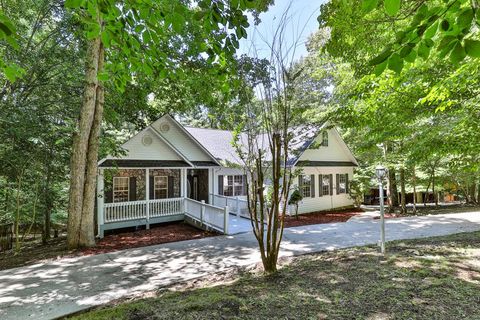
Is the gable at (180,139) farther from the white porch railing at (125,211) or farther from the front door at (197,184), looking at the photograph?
the white porch railing at (125,211)

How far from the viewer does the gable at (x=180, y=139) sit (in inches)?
573

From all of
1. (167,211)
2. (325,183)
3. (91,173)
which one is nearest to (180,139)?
(167,211)

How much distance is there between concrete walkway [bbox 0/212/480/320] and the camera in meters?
5.27

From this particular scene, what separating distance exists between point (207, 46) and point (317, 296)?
384 cm

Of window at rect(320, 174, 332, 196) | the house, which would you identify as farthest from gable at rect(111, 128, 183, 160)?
window at rect(320, 174, 332, 196)

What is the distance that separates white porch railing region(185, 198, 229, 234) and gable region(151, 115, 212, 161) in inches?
123

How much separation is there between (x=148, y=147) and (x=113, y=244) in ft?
16.0

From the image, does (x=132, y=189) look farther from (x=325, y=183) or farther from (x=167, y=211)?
(x=325, y=183)

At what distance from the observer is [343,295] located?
4.02 meters

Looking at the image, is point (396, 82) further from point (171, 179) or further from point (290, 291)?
point (171, 179)

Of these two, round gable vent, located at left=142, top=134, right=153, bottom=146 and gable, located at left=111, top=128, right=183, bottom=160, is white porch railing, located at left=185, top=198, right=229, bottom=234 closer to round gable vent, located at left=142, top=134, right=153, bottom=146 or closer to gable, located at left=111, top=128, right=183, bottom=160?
gable, located at left=111, top=128, right=183, bottom=160

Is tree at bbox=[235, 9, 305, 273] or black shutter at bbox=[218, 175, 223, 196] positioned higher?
tree at bbox=[235, 9, 305, 273]

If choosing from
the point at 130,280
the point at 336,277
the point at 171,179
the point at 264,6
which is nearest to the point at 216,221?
the point at 171,179

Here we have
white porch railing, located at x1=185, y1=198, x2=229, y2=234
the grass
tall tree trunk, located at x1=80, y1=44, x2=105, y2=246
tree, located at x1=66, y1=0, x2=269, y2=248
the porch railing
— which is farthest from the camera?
the porch railing
